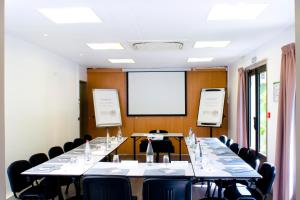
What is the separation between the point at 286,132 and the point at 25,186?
11.8 ft

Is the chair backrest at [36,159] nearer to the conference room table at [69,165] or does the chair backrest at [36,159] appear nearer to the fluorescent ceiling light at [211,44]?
the conference room table at [69,165]

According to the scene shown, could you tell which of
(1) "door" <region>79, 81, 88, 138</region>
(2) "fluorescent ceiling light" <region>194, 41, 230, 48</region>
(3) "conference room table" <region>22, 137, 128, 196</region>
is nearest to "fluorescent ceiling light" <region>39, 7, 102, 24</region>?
(3) "conference room table" <region>22, 137, 128, 196</region>

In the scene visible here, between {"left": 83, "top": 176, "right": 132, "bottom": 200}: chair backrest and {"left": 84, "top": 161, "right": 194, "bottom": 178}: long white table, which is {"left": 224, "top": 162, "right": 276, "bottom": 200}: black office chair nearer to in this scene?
{"left": 84, "top": 161, "right": 194, "bottom": 178}: long white table

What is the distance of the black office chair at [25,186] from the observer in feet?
12.2

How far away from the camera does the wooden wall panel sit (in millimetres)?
9383

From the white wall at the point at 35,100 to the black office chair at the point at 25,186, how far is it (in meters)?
0.88

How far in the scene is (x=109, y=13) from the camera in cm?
380

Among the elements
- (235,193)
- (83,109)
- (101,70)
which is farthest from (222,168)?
(101,70)

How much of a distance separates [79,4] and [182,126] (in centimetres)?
651

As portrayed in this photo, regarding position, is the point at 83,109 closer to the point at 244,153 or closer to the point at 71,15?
the point at 71,15

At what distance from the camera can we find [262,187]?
3.54 meters

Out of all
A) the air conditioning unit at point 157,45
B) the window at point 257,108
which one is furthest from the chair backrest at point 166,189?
the window at point 257,108

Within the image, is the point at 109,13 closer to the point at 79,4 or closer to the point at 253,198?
the point at 79,4

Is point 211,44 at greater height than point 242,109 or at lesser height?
greater
